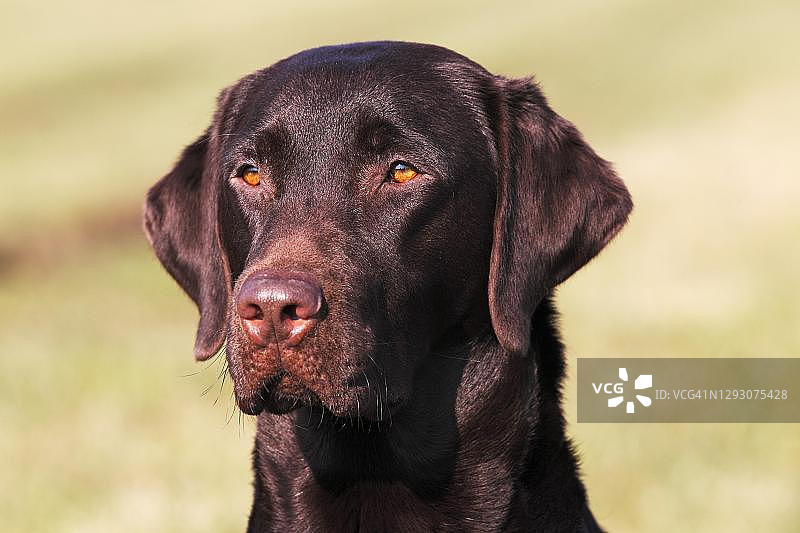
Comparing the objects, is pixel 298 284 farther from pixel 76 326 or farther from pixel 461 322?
pixel 76 326

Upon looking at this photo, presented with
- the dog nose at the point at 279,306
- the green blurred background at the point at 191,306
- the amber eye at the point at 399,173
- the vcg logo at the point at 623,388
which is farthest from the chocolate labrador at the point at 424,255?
the vcg logo at the point at 623,388

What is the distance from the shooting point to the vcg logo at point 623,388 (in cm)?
977

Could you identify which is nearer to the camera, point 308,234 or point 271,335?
point 271,335

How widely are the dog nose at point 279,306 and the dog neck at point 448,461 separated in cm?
78

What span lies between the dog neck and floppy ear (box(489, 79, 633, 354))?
236 mm

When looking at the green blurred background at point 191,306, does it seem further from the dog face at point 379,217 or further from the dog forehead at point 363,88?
the dog forehead at point 363,88

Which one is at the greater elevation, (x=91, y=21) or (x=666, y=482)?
(x=91, y=21)

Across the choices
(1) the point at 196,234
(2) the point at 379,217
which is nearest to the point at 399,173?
(2) the point at 379,217

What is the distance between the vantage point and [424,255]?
4082mm

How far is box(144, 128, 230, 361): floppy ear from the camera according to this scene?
14.9 feet

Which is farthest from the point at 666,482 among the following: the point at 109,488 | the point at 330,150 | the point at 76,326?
the point at 76,326

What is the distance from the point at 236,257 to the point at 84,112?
82.3 ft

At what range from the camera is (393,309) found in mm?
3953

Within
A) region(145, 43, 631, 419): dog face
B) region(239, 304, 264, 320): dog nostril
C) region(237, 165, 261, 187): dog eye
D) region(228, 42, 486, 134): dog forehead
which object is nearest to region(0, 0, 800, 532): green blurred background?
region(145, 43, 631, 419): dog face
